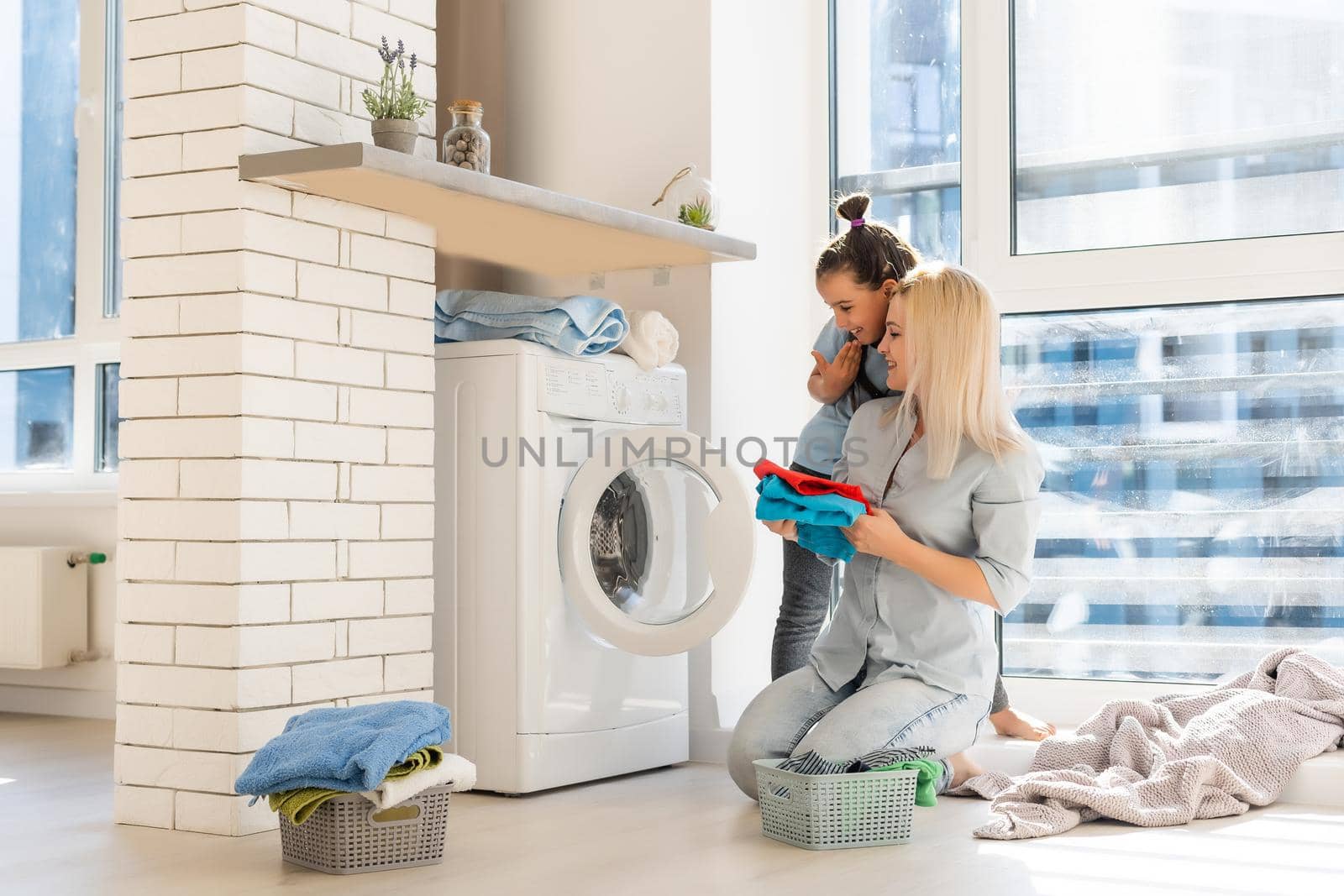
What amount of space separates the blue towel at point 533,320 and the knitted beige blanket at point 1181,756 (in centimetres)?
115

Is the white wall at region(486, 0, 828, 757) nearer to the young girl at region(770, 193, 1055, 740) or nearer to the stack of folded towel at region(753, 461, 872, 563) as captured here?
the young girl at region(770, 193, 1055, 740)

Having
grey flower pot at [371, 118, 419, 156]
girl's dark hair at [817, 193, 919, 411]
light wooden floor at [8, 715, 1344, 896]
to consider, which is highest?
grey flower pot at [371, 118, 419, 156]

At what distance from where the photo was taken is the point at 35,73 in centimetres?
421

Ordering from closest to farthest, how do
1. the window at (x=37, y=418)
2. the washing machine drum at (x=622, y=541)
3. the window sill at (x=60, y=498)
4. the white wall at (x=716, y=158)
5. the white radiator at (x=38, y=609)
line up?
the washing machine drum at (x=622, y=541) → the white wall at (x=716, y=158) → the white radiator at (x=38, y=609) → the window sill at (x=60, y=498) → the window at (x=37, y=418)

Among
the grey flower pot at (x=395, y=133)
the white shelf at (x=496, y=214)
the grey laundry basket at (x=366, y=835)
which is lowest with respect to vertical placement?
the grey laundry basket at (x=366, y=835)

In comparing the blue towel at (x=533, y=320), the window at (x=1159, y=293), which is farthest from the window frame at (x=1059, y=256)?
the blue towel at (x=533, y=320)

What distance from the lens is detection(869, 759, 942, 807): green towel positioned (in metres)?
2.22

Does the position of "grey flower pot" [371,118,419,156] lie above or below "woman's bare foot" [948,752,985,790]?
above

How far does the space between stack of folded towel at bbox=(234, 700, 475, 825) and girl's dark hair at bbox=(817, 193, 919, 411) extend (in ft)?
3.74

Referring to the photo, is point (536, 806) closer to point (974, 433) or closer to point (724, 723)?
point (724, 723)

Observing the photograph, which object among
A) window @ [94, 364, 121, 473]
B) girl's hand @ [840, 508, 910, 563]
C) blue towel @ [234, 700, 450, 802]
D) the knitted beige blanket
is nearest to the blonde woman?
girl's hand @ [840, 508, 910, 563]

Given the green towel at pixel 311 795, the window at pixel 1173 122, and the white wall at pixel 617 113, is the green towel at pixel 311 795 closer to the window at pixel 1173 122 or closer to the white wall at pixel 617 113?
the white wall at pixel 617 113

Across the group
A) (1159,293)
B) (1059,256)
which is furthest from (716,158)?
(1159,293)

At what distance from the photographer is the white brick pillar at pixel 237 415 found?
2254 mm
